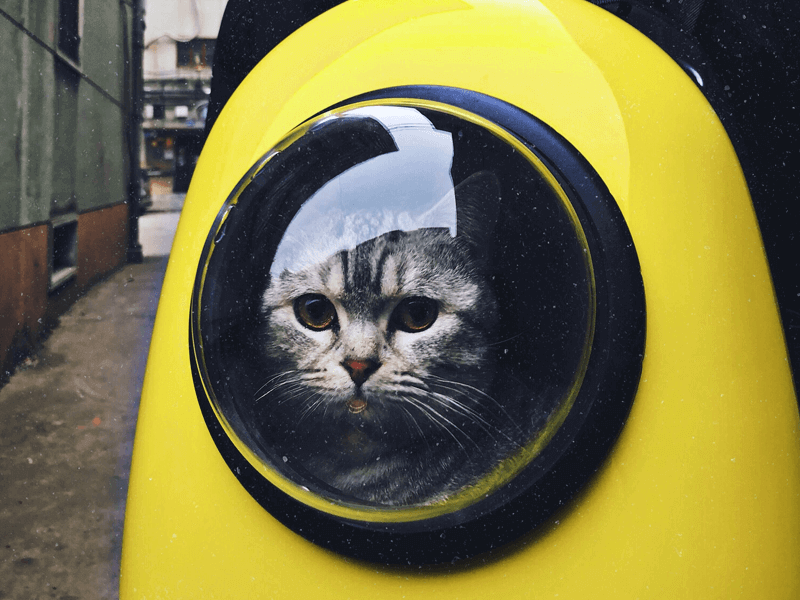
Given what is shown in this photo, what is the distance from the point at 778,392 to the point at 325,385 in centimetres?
40

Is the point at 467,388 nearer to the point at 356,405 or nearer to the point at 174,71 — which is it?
the point at 356,405

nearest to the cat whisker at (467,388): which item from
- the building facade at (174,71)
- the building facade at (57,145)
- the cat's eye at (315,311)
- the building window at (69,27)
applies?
the cat's eye at (315,311)

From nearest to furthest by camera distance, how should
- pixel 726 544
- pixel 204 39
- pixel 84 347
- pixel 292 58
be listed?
1. pixel 726 544
2. pixel 292 58
3. pixel 204 39
4. pixel 84 347

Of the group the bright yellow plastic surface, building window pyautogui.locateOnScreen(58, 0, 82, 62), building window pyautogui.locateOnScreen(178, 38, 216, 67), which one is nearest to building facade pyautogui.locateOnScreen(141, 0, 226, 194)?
building window pyautogui.locateOnScreen(178, 38, 216, 67)

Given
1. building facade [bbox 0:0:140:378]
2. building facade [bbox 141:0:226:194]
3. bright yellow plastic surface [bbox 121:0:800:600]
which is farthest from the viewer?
building facade [bbox 0:0:140:378]

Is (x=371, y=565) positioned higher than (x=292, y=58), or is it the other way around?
(x=292, y=58)

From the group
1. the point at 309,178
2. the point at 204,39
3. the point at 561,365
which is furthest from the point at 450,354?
the point at 204,39

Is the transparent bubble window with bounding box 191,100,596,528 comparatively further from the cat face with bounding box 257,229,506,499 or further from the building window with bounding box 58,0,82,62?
the building window with bounding box 58,0,82,62

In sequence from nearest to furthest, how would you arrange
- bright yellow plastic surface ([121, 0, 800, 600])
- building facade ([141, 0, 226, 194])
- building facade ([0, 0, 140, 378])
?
bright yellow plastic surface ([121, 0, 800, 600])
building facade ([141, 0, 226, 194])
building facade ([0, 0, 140, 378])

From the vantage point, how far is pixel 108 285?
1.92 meters

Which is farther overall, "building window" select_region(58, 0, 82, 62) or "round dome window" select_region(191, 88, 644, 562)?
"building window" select_region(58, 0, 82, 62)

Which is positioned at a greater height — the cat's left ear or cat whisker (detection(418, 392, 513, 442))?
the cat's left ear

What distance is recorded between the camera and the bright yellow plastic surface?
1.49 ft

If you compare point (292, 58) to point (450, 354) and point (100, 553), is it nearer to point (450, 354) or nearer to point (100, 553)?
point (450, 354)
